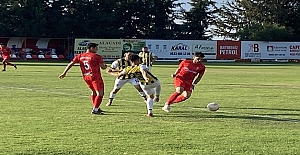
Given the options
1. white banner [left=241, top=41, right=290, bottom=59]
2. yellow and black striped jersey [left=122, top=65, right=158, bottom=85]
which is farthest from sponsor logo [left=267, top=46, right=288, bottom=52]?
yellow and black striped jersey [left=122, top=65, right=158, bottom=85]

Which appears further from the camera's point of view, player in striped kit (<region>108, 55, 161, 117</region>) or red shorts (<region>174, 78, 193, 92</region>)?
red shorts (<region>174, 78, 193, 92</region>)

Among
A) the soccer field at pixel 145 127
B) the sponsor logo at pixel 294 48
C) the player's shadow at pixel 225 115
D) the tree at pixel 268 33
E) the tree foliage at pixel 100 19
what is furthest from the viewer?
the tree at pixel 268 33

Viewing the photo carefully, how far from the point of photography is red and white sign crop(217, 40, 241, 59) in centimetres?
6397

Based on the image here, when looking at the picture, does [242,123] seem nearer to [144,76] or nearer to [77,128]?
[144,76]

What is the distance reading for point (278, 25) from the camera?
263 feet

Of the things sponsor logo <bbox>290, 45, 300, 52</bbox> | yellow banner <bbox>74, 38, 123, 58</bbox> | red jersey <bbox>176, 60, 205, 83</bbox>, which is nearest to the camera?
red jersey <bbox>176, 60, 205, 83</bbox>

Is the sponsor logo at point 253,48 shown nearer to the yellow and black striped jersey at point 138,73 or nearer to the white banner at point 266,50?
the white banner at point 266,50

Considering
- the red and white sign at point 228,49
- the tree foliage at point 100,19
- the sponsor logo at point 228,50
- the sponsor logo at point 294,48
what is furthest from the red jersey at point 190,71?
the tree foliage at point 100,19

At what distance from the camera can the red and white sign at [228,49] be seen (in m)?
64.0

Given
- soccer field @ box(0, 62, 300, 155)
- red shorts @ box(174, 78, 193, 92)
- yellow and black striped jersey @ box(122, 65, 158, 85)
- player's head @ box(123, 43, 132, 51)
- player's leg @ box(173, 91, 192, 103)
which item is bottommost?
soccer field @ box(0, 62, 300, 155)

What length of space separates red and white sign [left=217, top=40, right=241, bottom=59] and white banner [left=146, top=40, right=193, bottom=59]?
330 cm

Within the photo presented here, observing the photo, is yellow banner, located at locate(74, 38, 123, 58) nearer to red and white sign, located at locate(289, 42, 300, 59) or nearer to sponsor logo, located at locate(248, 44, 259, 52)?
sponsor logo, located at locate(248, 44, 259, 52)

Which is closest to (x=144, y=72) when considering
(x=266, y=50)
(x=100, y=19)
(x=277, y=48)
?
(x=266, y=50)

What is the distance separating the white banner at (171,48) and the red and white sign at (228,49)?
10.8 feet
